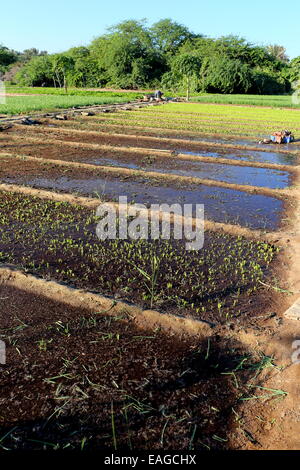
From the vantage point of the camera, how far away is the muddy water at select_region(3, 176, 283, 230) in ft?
23.4

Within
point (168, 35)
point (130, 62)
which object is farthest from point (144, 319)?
point (168, 35)

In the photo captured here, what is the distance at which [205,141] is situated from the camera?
15.1 m

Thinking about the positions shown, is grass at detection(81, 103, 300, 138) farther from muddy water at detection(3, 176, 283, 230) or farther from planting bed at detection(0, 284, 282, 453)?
planting bed at detection(0, 284, 282, 453)

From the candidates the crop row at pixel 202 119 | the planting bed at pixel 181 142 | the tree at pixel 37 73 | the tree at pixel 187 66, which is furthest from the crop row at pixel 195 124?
the tree at pixel 37 73

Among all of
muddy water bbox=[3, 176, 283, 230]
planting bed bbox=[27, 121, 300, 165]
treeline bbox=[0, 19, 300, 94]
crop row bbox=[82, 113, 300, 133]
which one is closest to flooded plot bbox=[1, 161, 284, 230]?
muddy water bbox=[3, 176, 283, 230]

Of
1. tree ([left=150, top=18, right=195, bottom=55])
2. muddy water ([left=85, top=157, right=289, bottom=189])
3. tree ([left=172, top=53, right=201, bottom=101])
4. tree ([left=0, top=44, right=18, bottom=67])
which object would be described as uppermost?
tree ([left=150, top=18, right=195, bottom=55])

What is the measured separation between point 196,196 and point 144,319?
16.4 ft

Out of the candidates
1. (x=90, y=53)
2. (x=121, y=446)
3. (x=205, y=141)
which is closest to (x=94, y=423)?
(x=121, y=446)

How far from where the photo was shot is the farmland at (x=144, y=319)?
2.68 metres

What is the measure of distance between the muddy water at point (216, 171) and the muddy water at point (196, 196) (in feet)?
3.70

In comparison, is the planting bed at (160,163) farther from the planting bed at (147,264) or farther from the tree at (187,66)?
the tree at (187,66)

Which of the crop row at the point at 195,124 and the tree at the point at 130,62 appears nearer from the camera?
the crop row at the point at 195,124

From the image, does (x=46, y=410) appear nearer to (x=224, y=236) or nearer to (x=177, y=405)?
(x=177, y=405)

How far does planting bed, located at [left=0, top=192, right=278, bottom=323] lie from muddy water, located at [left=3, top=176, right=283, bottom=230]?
3.84ft
